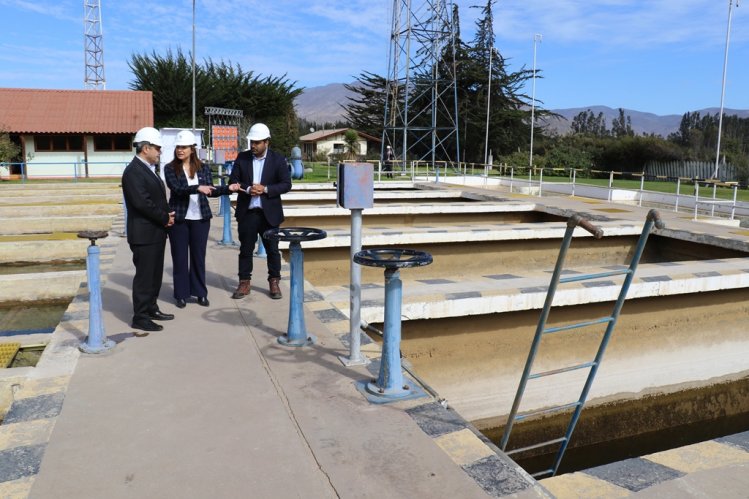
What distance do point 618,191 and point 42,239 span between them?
1702cm

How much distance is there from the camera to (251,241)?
6457 millimetres

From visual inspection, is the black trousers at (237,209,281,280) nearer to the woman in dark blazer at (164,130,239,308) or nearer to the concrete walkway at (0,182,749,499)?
the woman in dark blazer at (164,130,239,308)

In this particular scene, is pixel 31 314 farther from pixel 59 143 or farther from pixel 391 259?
pixel 59 143

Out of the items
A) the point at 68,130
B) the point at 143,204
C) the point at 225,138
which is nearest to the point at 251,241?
the point at 143,204

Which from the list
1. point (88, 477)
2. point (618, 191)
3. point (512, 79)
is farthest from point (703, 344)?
point (512, 79)

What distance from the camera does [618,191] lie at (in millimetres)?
20484

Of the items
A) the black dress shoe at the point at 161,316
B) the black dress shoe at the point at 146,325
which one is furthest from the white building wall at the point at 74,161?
the black dress shoe at the point at 146,325

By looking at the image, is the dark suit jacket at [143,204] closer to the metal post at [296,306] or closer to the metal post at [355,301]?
the metal post at [296,306]

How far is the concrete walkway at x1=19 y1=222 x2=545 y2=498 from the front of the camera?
3.02 m

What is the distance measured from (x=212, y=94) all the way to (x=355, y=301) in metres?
40.2

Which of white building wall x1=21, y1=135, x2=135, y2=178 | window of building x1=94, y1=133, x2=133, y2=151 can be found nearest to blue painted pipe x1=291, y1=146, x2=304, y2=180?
white building wall x1=21, y1=135, x2=135, y2=178

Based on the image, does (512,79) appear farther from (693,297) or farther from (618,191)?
(693,297)

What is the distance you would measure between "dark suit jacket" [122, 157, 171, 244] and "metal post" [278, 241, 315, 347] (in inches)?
51.6

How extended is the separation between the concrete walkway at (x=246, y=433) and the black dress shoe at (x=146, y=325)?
20 cm
